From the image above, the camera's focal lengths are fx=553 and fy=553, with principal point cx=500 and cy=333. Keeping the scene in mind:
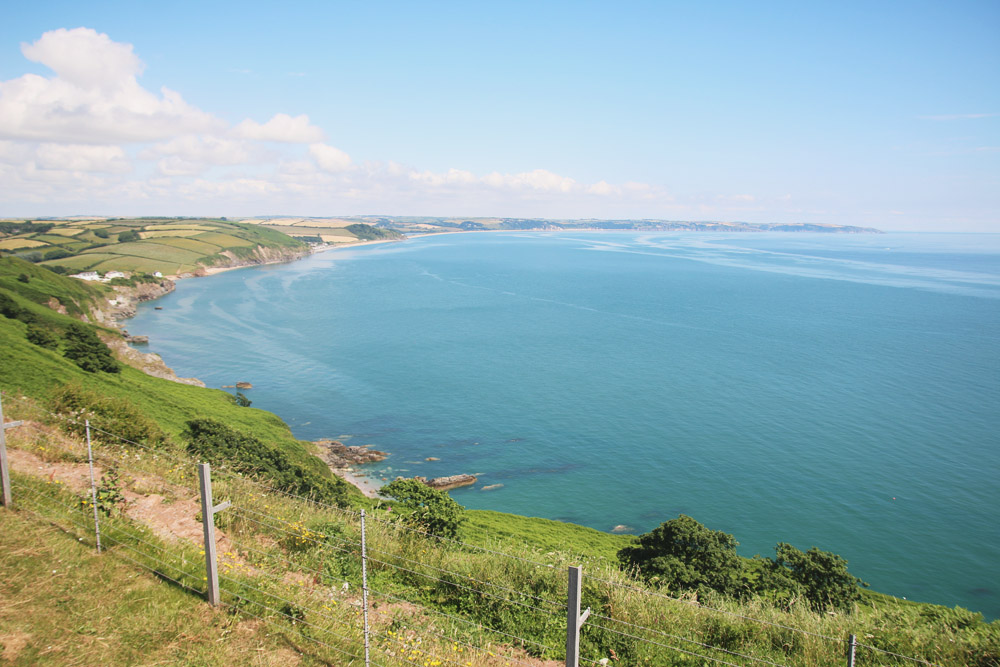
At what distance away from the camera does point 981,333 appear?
73.4 m

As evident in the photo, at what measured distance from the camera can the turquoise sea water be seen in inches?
1272

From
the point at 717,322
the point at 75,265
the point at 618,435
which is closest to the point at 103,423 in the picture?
the point at 618,435

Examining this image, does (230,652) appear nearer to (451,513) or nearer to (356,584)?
(356,584)

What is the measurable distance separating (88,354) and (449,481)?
24349mm

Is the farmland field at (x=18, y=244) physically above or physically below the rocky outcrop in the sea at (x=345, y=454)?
above

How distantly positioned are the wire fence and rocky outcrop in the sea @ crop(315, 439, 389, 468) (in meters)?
24.1

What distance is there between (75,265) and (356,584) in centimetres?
12752

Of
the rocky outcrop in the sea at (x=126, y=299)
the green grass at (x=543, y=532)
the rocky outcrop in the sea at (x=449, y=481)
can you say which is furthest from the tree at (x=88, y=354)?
the rocky outcrop in the sea at (x=126, y=299)

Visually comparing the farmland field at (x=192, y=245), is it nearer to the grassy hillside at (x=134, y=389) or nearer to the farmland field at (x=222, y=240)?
the farmland field at (x=222, y=240)

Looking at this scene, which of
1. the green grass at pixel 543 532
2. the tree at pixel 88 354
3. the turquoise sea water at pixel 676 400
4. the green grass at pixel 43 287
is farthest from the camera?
the green grass at pixel 43 287

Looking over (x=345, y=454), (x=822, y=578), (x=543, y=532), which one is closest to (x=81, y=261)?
(x=345, y=454)

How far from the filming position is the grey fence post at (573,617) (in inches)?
213

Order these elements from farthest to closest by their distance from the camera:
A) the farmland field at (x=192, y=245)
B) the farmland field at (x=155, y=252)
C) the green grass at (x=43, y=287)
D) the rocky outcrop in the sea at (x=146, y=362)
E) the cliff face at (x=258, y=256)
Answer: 1. the cliff face at (x=258, y=256)
2. the farmland field at (x=192, y=245)
3. the farmland field at (x=155, y=252)
4. the green grass at (x=43, y=287)
5. the rocky outcrop in the sea at (x=146, y=362)

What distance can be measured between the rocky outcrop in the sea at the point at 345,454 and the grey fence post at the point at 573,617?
33.2 meters
